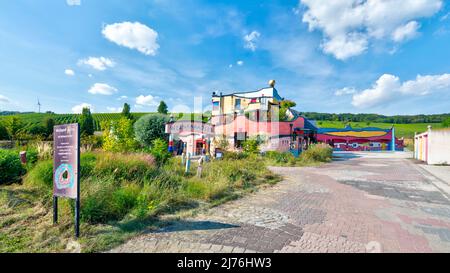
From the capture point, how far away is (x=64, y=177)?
3.57 meters

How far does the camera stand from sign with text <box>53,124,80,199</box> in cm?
332

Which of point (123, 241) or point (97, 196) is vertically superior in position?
point (97, 196)

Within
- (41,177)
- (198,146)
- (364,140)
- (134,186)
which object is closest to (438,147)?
(198,146)

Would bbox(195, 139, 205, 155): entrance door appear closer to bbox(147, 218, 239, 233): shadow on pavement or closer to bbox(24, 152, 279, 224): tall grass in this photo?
bbox(24, 152, 279, 224): tall grass

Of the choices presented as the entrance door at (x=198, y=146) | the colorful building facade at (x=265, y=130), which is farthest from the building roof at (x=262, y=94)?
the entrance door at (x=198, y=146)

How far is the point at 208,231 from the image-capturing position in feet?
12.1

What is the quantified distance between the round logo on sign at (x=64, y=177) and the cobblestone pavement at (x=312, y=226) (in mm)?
1380

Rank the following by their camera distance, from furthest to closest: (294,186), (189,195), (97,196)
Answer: (294,186), (189,195), (97,196)

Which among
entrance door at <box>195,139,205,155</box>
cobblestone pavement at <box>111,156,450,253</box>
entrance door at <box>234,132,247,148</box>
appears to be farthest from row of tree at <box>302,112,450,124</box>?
cobblestone pavement at <box>111,156,450,253</box>

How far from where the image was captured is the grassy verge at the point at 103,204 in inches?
128

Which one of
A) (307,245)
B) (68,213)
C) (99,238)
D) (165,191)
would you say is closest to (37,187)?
(68,213)

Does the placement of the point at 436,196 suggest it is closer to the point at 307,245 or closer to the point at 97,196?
the point at 307,245
